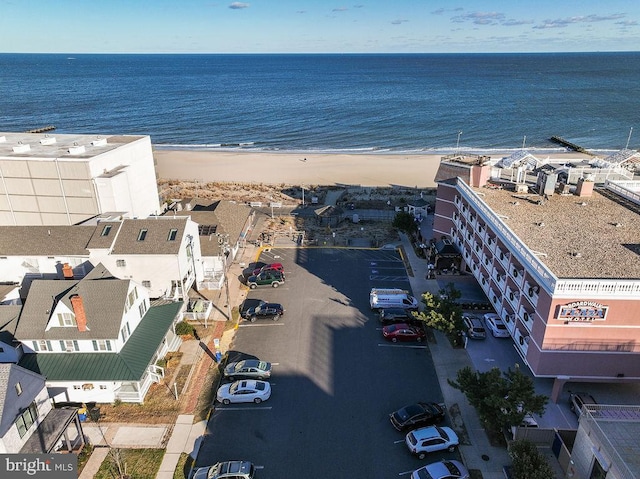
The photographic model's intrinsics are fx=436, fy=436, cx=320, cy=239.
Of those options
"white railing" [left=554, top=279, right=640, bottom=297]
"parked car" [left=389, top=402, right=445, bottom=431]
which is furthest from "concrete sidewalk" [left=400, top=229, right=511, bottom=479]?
"white railing" [left=554, top=279, right=640, bottom=297]

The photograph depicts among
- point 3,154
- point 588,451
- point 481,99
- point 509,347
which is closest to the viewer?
point 588,451

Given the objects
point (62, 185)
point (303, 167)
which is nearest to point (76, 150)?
point (62, 185)

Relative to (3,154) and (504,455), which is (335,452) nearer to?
(504,455)

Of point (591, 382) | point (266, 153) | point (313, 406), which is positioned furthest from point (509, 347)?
point (266, 153)

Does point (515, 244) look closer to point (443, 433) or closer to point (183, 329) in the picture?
point (443, 433)

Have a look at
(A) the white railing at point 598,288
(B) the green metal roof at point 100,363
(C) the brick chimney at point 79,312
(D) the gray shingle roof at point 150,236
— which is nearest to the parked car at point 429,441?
(A) the white railing at point 598,288

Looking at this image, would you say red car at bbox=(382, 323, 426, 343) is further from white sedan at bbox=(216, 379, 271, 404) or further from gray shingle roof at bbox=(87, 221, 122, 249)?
gray shingle roof at bbox=(87, 221, 122, 249)

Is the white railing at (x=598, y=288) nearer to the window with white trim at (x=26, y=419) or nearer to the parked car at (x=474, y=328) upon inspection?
the parked car at (x=474, y=328)
